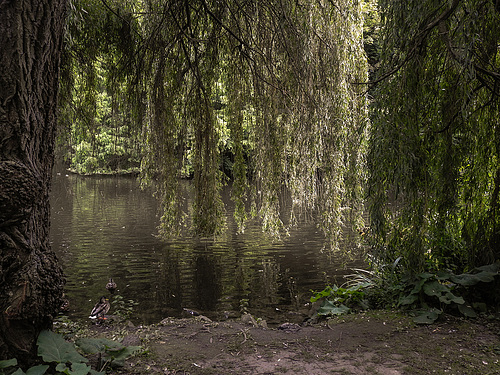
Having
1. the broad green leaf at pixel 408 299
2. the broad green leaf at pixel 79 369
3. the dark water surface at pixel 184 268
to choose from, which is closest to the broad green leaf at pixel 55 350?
the broad green leaf at pixel 79 369

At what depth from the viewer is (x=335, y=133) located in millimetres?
4844

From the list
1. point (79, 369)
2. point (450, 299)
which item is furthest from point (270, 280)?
point (79, 369)

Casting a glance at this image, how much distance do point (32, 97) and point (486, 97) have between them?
354 cm

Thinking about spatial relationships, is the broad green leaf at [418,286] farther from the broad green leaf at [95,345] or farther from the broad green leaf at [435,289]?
the broad green leaf at [95,345]

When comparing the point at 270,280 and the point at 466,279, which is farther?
the point at 270,280

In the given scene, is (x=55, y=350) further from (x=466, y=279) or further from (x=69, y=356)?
(x=466, y=279)

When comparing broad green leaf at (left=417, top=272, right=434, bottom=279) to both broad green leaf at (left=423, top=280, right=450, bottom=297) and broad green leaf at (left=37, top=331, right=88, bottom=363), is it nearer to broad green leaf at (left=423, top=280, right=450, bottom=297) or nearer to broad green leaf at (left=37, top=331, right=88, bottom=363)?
broad green leaf at (left=423, top=280, right=450, bottom=297)

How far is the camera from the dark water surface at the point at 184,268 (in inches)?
278

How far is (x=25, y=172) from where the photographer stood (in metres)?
2.44

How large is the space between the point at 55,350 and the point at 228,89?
268 centimetres

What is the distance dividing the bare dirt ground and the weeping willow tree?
63 cm

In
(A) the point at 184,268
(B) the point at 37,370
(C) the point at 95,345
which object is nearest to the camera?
(B) the point at 37,370

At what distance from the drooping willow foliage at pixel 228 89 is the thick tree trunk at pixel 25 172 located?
4.20ft

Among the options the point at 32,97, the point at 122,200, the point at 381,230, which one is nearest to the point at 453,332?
the point at 381,230
